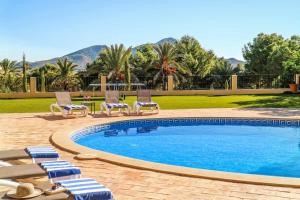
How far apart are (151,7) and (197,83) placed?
9978 mm

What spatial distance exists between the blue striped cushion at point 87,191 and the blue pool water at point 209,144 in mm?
4634

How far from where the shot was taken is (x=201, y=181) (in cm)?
540

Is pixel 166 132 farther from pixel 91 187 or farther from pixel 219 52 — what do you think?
pixel 219 52

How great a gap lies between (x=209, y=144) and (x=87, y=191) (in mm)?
7400

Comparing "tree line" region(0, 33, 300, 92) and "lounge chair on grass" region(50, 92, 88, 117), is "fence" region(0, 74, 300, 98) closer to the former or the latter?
"tree line" region(0, 33, 300, 92)

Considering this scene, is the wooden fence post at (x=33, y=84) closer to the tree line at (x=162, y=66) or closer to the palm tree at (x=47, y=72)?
the tree line at (x=162, y=66)

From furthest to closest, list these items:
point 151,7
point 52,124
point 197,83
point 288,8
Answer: point 197,83, point 288,8, point 151,7, point 52,124

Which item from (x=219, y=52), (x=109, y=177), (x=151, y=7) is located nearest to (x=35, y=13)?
(x=151, y=7)

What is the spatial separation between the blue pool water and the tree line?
17.0 metres

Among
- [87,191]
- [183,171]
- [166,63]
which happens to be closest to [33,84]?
[166,63]

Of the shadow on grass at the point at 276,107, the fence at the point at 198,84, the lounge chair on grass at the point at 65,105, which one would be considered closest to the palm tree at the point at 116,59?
the fence at the point at 198,84

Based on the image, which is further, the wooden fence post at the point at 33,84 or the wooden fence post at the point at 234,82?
the wooden fence post at the point at 234,82

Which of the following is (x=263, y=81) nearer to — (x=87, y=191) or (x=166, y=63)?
(x=166, y=63)

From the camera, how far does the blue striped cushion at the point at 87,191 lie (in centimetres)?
362
